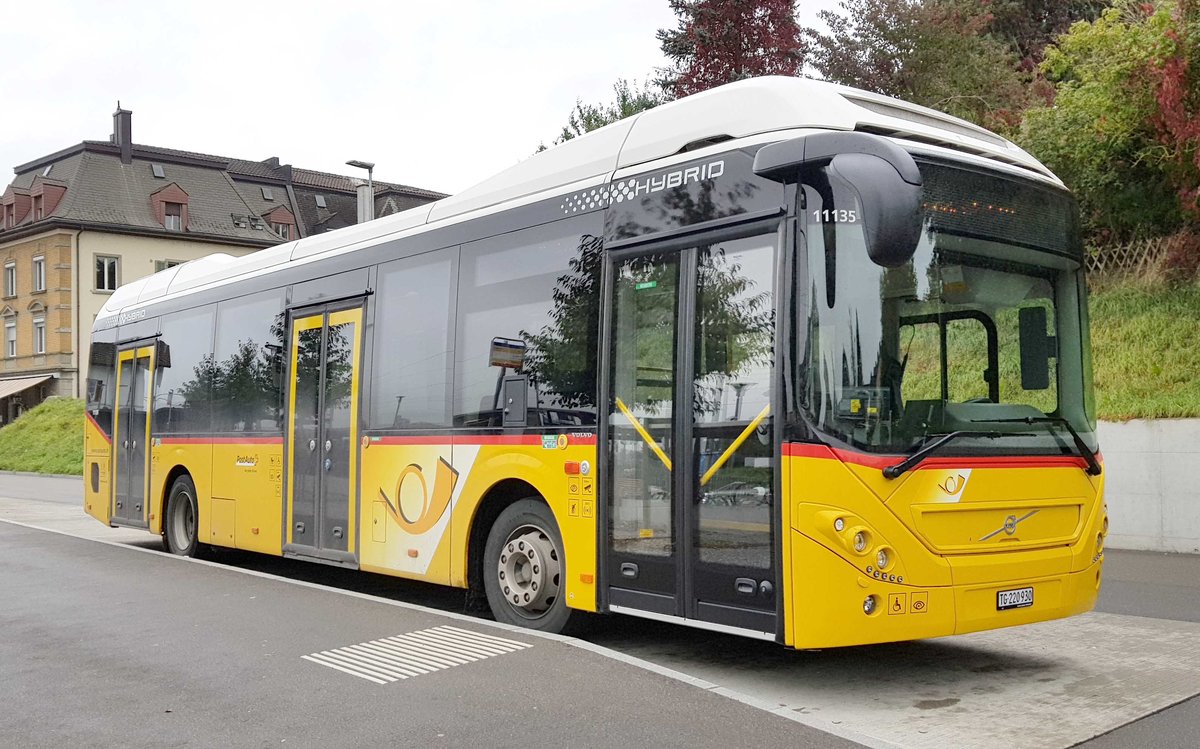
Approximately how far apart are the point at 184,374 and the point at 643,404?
8.19 meters

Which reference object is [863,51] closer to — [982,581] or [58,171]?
[982,581]

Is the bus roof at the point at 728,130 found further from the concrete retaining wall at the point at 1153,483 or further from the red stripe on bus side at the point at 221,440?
the concrete retaining wall at the point at 1153,483

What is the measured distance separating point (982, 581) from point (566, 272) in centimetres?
348

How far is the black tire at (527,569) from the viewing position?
8367mm

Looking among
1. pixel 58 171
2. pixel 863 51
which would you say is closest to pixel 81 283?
pixel 58 171

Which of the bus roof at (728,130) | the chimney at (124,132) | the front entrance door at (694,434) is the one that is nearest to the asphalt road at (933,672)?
the front entrance door at (694,434)

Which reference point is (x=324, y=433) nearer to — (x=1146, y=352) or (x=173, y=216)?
(x=1146, y=352)

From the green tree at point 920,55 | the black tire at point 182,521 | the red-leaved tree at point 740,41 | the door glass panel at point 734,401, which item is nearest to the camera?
the door glass panel at point 734,401

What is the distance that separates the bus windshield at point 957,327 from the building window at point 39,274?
5854 cm

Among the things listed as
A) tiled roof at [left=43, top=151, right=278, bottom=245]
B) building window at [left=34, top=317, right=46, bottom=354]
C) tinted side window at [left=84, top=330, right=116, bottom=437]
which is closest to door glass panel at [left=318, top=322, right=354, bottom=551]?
tinted side window at [left=84, top=330, right=116, bottom=437]

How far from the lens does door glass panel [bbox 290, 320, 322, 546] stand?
11.3 m

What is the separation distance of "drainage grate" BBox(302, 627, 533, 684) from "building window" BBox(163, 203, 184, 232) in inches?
2223

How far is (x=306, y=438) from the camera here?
11406 mm

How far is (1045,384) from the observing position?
738 centimetres
